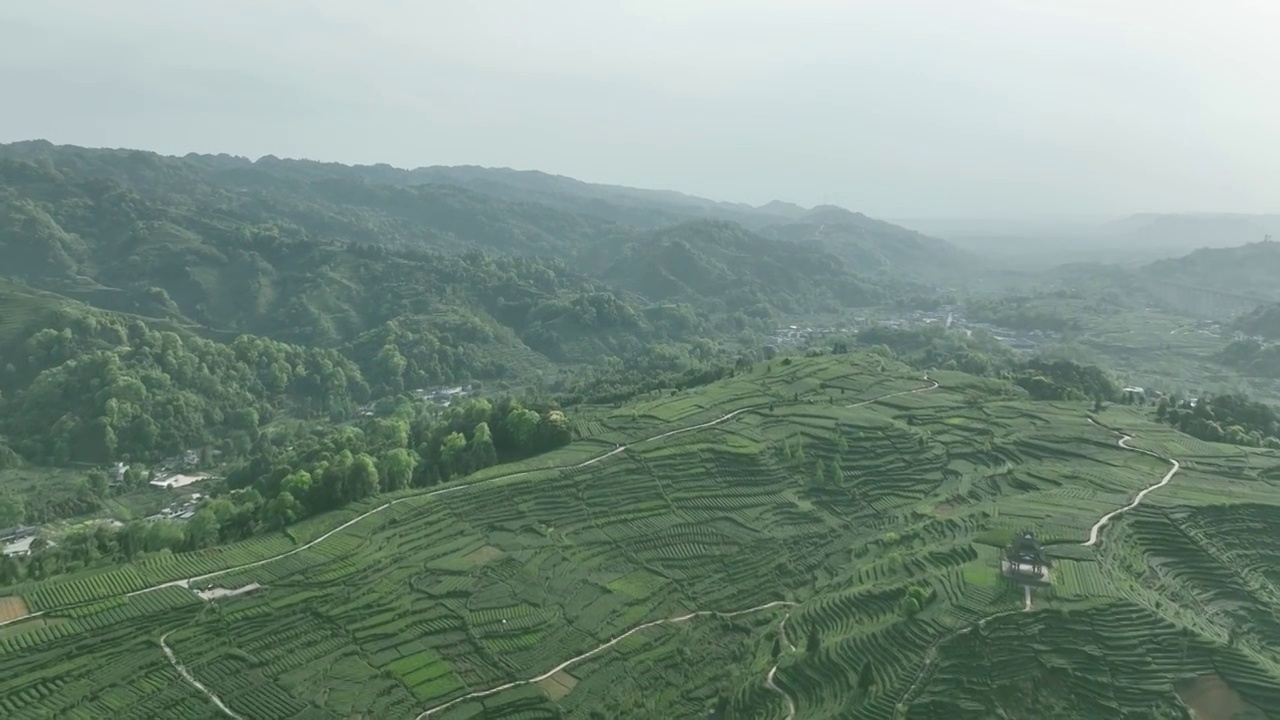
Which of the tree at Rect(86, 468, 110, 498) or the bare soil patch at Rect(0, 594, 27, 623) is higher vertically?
the bare soil patch at Rect(0, 594, 27, 623)

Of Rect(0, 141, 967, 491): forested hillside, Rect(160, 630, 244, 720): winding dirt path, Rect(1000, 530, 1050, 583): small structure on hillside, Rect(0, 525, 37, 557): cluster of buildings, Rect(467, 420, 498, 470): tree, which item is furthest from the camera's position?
Rect(0, 141, 967, 491): forested hillside

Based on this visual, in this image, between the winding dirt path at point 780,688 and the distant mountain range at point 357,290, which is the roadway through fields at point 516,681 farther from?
the distant mountain range at point 357,290

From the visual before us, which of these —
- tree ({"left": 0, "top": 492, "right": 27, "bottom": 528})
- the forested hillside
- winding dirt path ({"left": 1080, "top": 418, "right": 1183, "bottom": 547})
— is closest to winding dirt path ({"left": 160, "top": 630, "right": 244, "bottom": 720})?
tree ({"left": 0, "top": 492, "right": 27, "bottom": 528})

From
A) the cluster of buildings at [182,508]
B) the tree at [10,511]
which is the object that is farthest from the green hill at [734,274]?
the tree at [10,511]

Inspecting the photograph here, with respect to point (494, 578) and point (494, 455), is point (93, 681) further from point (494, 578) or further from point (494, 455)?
point (494, 455)

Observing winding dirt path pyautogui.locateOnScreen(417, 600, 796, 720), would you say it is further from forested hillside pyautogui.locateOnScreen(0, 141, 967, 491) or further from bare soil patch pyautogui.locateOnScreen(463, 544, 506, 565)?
forested hillside pyautogui.locateOnScreen(0, 141, 967, 491)

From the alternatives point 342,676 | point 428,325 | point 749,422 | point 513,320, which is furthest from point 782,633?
point 513,320

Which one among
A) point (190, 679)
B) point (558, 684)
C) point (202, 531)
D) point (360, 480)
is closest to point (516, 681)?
point (558, 684)
